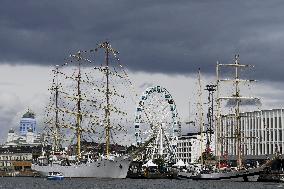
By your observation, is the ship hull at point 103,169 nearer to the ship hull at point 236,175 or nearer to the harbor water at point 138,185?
the ship hull at point 236,175

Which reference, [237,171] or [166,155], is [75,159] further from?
[237,171]

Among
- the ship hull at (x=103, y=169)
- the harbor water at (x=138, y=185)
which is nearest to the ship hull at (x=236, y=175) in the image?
the harbor water at (x=138, y=185)

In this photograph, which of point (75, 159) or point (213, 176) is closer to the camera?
point (213, 176)

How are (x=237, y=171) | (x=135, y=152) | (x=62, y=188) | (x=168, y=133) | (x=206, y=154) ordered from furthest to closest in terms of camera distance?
(x=206, y=154) < (x=168, y=133) < (x=135, y=152) < (x=237, y=171) < (x=62, y=188)

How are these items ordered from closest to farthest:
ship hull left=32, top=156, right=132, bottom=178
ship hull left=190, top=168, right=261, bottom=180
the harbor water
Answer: the harbor water → ship hull left=190, top=168, right=261, bottom=180 → ship hull left=32, top=156, right=132, bottom=178

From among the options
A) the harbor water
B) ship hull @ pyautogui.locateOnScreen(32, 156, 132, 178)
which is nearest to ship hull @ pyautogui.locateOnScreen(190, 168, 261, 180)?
the harbor water

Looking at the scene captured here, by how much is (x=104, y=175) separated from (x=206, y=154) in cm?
3440

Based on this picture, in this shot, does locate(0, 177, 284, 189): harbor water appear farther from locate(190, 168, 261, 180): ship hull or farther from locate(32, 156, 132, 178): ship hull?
locate(32, 156, 132, 178): ship hull

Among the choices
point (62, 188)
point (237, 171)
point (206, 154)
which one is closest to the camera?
point (62, 188)

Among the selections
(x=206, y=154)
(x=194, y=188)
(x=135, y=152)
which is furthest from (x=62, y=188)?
(x=206, y=154)

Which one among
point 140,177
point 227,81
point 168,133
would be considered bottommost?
point 140,177

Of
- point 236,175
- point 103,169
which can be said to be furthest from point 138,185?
point 103,169

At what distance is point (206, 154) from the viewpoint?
17900cm

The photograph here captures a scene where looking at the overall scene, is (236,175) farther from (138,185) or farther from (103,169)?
(138,185)
